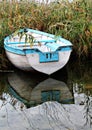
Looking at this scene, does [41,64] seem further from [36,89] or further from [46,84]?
[36,89]

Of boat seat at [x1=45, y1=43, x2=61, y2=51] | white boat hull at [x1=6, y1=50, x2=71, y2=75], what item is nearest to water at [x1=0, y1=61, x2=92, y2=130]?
white boat hull at [x1=6, y1=50, x2=71, y2=75]

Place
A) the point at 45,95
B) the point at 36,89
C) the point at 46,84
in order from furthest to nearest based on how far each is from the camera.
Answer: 1. the point at 46,84
2. the point at 36,89
3. the point at 45,95

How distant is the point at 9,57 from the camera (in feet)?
27.7

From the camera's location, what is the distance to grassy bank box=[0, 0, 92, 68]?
8523 mm

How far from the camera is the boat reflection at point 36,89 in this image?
6.89 m

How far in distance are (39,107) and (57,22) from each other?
9.69 ft

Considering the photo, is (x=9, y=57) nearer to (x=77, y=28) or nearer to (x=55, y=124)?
(x=77, y=28)

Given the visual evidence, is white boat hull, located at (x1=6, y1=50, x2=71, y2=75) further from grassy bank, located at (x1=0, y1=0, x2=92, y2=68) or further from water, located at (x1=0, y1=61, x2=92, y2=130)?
grassy bank, located at (x1=0, y1=0, x2=92, y2=68)

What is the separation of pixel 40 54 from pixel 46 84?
2.11 ft

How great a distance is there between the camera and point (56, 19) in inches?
351

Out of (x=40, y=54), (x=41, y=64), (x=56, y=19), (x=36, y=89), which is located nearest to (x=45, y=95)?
(x=36, y=89)

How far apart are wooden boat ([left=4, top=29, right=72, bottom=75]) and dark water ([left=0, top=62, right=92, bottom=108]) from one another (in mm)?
245

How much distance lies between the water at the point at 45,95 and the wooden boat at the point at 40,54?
0.95ft

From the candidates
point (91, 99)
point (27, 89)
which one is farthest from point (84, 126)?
point (27, 89)
